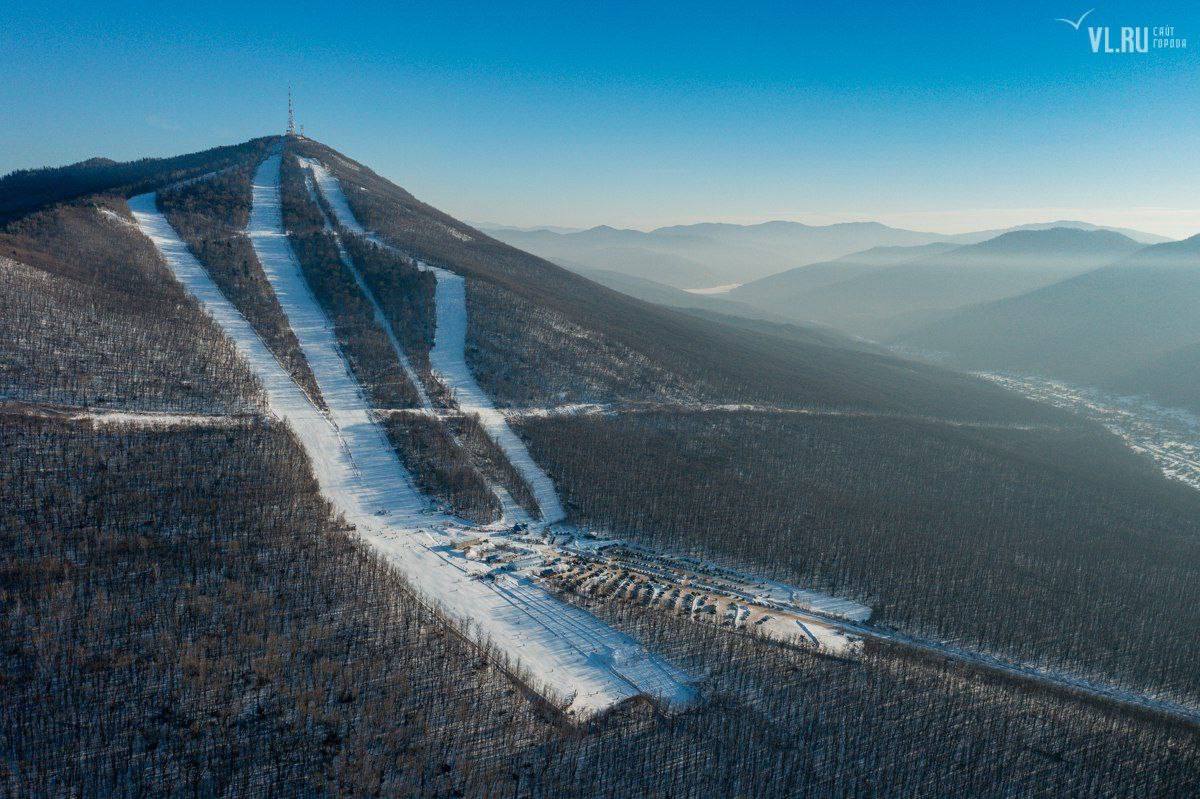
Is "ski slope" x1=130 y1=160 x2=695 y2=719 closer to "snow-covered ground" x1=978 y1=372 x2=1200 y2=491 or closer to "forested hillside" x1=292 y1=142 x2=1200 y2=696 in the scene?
"forested hillside" x1=292 y1=142 x2=1200 y2=696

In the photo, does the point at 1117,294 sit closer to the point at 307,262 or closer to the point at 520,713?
the point at 307,262

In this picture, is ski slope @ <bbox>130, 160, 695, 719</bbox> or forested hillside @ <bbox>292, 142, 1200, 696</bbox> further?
forested hillside @ <bbox>292, 142, 1200, 696</bbox>

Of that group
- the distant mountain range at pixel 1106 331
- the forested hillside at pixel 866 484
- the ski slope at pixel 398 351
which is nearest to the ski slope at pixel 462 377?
the forested hillside at pixel 866 484

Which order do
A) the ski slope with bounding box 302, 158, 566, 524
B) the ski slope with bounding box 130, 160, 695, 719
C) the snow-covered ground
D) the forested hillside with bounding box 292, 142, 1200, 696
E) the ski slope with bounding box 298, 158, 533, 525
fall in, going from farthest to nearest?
the snow-covered ground < the ski slope with bounding box 302, 158, 566, 524 < the ski slope with bounding box 298, 158, 533, 525 < the forested hillside with bounding box 292, 142, 1200, 696 < the ski slope with bounding box 130, 160, 695, 719

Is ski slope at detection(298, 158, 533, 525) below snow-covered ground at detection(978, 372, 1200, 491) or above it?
above

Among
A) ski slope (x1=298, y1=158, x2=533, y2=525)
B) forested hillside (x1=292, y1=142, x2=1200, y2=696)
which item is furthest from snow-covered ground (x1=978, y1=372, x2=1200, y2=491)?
ski slope (x1=298, y1=158, x2=533, y2=525)

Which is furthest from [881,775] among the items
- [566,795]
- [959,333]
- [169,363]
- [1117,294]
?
[1117,294]
